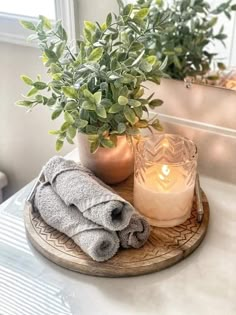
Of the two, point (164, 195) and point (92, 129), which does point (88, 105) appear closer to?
point (92, 129)

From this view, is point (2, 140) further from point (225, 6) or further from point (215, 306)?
point (215, 306)

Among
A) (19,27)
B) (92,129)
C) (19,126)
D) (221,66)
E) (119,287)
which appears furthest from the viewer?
(19,126)

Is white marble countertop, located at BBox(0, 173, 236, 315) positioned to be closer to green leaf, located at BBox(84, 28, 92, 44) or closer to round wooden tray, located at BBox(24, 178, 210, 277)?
round wooden tray, located at BBox(24, 178, 210, 277)

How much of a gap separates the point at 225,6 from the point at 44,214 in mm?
525

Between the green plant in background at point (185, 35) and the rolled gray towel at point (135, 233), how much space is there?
36 cm

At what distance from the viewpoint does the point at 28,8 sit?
46.7 inches

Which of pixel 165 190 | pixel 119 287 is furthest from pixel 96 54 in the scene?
pixel 119 287

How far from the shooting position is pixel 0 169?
140 centimetres

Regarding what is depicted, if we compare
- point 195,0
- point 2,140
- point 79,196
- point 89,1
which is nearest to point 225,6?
point 195,0

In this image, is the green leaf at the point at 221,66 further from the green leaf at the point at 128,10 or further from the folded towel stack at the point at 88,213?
the folded towel stack at the point at 88,213

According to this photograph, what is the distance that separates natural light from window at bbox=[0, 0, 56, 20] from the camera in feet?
3.77

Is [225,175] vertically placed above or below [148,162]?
below

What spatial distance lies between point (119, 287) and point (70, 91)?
1.09ft

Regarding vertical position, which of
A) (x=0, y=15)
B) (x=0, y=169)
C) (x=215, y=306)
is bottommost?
(x=0, y=169)
